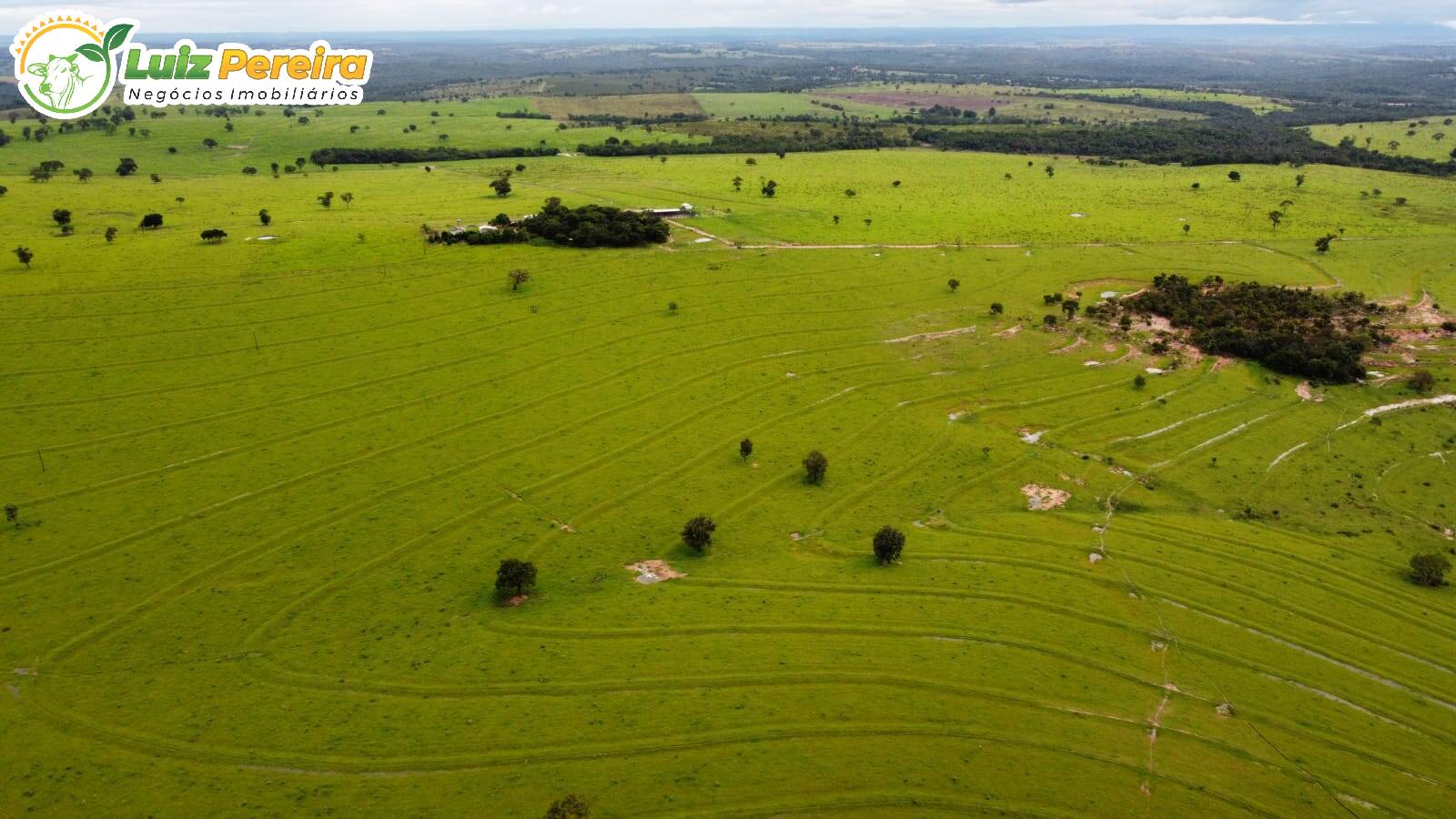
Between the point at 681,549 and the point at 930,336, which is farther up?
the point at 930,336

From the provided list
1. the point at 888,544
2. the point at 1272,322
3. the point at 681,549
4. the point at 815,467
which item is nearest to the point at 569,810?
the point at 681,549

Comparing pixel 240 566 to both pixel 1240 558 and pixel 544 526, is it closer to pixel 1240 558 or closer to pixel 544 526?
pixel 544 526

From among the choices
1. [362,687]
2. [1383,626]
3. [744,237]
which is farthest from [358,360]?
[1383,626]

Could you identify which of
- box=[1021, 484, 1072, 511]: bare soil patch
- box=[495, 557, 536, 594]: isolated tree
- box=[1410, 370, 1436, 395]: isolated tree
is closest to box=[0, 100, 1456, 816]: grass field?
box=[1021, 484, 1072, 511]: bare soil patch

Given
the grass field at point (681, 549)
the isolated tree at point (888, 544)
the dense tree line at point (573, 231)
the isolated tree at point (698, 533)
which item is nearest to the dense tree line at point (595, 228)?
the dense tree line at point (573, 231)

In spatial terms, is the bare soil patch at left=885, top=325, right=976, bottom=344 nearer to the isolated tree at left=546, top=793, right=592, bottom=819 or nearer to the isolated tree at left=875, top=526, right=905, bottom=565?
the isolated tree at left=875, top=526, right=905, bottom=565

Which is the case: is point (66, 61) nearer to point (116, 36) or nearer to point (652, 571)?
point (116, 36)
